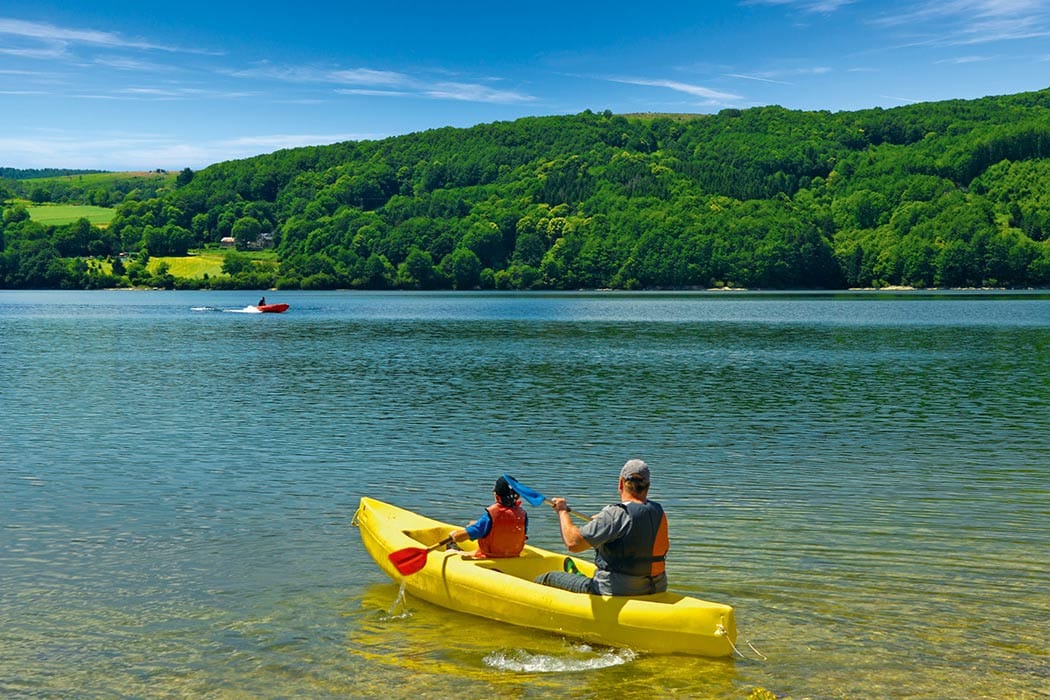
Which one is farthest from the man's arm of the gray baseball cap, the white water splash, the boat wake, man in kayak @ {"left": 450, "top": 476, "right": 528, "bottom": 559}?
the white water splash

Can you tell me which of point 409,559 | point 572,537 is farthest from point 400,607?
point 572,537

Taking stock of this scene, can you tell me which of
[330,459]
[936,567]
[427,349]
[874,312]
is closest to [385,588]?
[936,567]

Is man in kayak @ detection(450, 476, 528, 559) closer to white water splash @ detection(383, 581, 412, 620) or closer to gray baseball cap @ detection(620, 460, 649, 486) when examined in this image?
white water splash @ detection(383, 581, 412, 620)

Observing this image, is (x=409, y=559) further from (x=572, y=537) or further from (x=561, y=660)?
(x=572, y=537)

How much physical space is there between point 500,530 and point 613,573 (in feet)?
7.78

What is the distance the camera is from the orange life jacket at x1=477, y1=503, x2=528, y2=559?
15.3 meters

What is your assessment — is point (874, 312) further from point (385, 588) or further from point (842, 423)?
point (385, 588)

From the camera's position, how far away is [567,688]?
12.4 metres

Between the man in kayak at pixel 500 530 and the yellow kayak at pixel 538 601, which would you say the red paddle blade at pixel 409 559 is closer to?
the yellow kayak at pixel 538 601

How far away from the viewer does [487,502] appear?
22734 mm

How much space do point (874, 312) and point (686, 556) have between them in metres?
113

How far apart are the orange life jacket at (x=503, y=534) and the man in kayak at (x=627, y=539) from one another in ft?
5.68

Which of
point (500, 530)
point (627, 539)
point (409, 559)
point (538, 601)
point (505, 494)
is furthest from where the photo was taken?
point (409, 559)

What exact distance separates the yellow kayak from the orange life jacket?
14 cm
